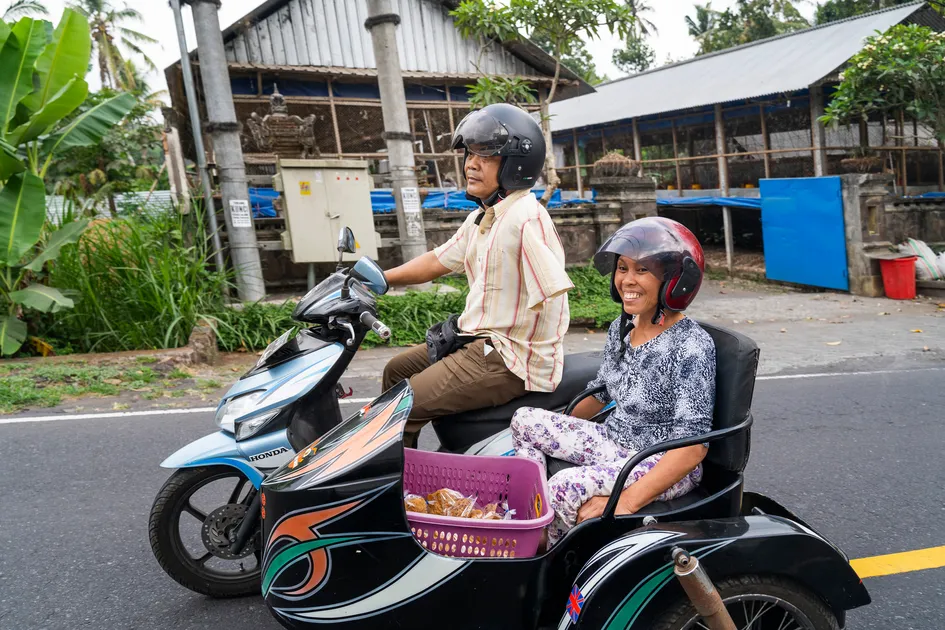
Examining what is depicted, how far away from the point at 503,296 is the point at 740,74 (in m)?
18.8

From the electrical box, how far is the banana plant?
233 cm

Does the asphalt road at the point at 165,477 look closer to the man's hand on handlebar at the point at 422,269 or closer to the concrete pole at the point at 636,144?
the man's hand on handlebar at the point at 422,269

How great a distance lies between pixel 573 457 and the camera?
8.34 ft

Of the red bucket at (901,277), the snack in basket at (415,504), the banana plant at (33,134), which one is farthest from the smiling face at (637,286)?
the red bucket at (901,277)

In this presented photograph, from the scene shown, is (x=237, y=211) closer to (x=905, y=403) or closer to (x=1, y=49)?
(x=1, y=49)

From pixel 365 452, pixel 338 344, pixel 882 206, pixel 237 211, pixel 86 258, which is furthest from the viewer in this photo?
pixel 882 206

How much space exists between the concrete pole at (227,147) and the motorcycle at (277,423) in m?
6.27

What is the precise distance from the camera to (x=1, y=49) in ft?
21.4

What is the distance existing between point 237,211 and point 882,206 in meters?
9.97

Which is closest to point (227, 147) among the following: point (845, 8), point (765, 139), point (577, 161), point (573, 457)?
point (573, 457)

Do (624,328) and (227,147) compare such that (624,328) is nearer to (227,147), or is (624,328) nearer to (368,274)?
(368,274)

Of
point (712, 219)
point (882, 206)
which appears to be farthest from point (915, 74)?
point (712, 219)

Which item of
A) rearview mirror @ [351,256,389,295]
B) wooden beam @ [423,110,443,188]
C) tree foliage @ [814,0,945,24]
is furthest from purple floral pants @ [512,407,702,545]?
tree foliage @ [814,0,945,24]

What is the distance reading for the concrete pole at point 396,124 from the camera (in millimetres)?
9758
